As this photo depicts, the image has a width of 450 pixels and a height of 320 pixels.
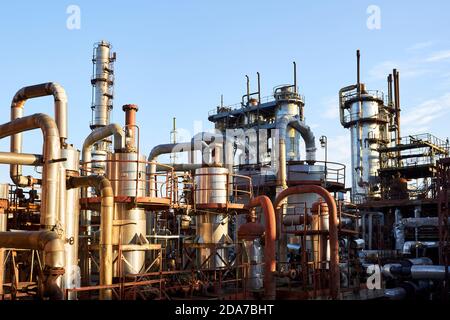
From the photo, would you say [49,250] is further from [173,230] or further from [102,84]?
[102,84]

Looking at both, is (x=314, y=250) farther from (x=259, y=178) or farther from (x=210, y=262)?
(x=259, y=178)

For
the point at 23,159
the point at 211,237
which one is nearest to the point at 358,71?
the point at 211,237

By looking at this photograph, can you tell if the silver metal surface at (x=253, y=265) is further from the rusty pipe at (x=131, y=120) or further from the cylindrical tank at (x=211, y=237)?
the rusty pipe at (x=131, y=120)

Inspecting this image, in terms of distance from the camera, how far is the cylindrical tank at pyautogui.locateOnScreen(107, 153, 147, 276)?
1559 cm

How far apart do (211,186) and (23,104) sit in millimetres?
7360

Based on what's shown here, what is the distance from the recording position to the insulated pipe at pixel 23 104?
50.0ft

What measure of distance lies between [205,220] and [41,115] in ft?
24.3

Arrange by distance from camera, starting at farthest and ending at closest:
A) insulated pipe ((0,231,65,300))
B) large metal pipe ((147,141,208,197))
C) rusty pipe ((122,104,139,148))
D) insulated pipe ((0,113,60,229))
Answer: large metal pipe ((147,141,208,197)), rusty pipe ((122,104,139,148)), insulated pipe ((0,113,60,229)), insulated pipe ((0,231,65,300))

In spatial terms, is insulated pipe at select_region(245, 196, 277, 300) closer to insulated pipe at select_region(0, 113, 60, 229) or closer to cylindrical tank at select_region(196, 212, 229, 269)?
cylindrical tank at select_region(196, 212, 229, 269)

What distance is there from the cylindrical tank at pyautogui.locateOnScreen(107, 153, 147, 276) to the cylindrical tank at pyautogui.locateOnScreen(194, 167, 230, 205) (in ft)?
9.88

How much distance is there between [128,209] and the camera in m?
15.8

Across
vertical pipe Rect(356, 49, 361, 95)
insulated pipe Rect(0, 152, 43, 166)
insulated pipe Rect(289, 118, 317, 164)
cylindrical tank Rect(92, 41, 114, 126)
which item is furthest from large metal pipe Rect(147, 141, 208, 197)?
vertical pipe Rect(356, 49, 361, 95)
